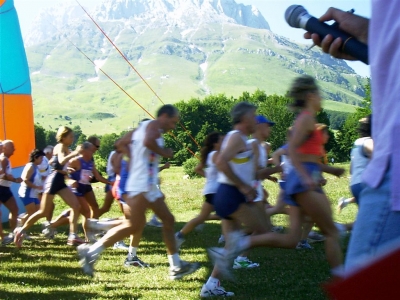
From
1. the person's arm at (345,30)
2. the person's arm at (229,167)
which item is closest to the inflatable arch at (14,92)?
the person's arm at (229,167)

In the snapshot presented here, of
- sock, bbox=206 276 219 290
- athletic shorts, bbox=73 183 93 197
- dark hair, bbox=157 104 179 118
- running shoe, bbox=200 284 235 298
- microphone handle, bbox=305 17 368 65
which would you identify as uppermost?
microphone handle, bbox=305 17 368 65

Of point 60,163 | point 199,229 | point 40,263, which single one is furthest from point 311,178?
point 199,229

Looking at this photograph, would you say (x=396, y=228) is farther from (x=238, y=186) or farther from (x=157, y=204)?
(x=157, y=204)

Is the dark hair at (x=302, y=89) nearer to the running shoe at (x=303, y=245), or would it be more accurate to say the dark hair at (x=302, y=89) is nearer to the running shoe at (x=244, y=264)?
the running shoe at (x=244, y=264)

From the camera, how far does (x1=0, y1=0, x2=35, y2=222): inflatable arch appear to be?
14.8 m

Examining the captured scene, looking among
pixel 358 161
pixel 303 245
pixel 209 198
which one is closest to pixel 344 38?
pixel 358 161

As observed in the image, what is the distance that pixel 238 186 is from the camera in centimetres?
600

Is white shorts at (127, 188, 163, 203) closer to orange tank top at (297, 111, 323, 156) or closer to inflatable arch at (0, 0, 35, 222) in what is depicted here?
orange tank top at (297, 111, 323, 156)

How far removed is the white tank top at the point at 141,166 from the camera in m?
6.71

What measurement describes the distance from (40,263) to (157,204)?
2.62 metres

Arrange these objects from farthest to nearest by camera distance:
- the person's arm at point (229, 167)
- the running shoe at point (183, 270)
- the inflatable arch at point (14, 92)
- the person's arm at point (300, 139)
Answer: the inflatable arch at point (14, 92) → the running shoe at point (183, 270) → the person's arm at point (229, 167) → the person's arm at point (300, 139)

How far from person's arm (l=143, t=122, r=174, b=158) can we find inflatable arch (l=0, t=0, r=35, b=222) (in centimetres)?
871

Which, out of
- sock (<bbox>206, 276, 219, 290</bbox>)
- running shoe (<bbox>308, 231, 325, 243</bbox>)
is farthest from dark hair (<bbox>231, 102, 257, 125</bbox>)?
running shoe (<bbox>308, 231, 325, 243</bbox>)

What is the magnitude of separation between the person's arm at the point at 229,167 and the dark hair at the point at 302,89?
27.5 inches
